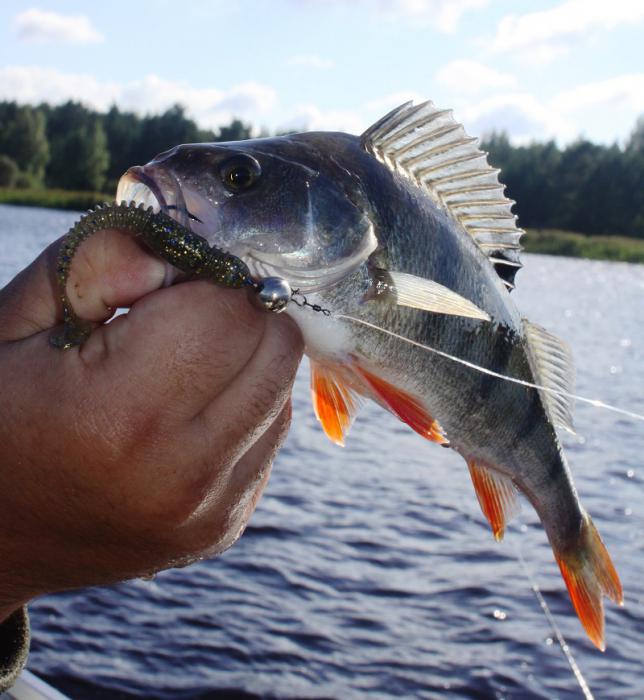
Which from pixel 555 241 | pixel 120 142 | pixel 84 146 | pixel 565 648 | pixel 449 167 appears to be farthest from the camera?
pixel 120 142

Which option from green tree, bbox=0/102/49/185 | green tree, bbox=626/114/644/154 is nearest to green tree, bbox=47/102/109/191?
green tree, bbox=0/102/49/185

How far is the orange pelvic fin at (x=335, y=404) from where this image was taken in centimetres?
275

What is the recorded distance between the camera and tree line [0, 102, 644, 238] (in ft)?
236

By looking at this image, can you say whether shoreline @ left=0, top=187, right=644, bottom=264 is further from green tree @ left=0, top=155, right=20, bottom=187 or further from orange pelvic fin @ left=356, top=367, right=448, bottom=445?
orange pelvic fin @ left=356, top=367, right=448, bottom=445

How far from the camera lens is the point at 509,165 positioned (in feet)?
263

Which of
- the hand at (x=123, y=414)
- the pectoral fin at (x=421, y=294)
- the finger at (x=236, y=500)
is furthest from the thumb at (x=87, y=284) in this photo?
the pectoral fin at (x=421, y=294)

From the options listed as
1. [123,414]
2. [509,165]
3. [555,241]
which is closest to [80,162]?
[509,165]

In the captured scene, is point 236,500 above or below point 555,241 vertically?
below

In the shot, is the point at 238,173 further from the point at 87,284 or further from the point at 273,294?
the point at 87,284

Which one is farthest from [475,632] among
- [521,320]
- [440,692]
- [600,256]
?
[600,256]

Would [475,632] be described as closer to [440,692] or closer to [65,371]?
[440,692]

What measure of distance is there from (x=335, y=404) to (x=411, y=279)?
2.09 feet

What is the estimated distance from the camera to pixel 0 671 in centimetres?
232

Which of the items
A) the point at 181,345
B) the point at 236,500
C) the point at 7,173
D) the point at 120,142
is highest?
the point at 120,142
